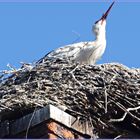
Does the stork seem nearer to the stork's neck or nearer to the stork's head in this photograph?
the stork's neck

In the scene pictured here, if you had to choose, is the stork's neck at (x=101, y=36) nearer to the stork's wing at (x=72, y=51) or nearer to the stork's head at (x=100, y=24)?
the stork's head at (x=100, y=24)

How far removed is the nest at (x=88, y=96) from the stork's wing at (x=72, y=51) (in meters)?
1.32

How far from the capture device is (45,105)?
6.52 metres

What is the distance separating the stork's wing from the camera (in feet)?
29.6

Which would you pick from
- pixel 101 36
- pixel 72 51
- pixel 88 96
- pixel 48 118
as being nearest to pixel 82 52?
pixel 72 51

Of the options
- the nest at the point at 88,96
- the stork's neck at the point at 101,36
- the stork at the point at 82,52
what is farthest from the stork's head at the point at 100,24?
the nest at the point at 88,96

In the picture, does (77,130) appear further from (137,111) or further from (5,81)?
(5,81)

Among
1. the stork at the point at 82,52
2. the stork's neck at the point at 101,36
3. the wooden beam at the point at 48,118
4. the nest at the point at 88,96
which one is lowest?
the wooden beam at the point at 48,118

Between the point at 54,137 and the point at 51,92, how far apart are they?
36.6 inches

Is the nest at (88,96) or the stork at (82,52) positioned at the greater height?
the stork at (82,52)

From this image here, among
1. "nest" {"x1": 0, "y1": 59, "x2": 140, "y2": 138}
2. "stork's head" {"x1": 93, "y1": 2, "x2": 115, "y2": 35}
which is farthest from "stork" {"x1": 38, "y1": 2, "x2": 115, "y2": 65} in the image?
"nest" {"x1": 0, "y1": 59, "x2": 140, "y2": 138}

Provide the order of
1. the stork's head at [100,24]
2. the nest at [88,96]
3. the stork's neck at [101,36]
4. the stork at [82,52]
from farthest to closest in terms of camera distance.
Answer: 1. the stork's head at [100,24]
2. the stork's neck at [101,36]
3. the stork at [82,52]
4. the nest at [88,96]

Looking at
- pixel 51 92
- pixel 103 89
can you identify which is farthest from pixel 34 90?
pixel 103 89

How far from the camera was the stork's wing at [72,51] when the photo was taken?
9.02 meters
